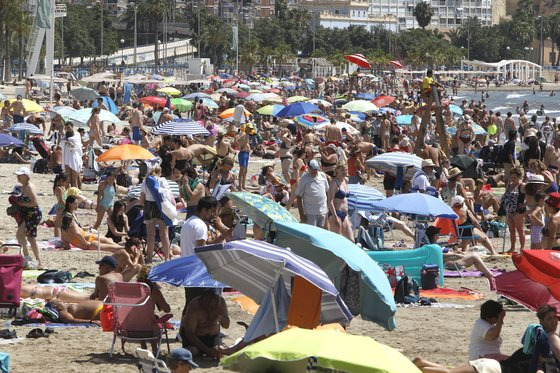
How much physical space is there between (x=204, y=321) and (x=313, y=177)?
188 inches

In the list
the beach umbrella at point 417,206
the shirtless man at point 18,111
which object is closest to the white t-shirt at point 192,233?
the beach umbrella at point 417,206

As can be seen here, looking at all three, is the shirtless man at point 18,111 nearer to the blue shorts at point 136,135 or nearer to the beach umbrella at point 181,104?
the blue shorts at point 136,135

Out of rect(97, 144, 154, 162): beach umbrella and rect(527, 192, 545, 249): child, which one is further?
rect(97, 144, 154, 162): beach umbrella

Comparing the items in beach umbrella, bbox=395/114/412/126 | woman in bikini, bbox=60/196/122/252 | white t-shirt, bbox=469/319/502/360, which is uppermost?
beach umbrella, bbox=395/114/412/126

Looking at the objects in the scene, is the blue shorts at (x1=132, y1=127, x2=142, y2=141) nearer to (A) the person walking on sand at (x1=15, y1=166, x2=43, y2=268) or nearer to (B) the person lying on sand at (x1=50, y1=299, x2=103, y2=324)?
(A) the person walking on sand at (x1=15, y1=166, x2=43, y2=268)

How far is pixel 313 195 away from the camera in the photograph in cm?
1343

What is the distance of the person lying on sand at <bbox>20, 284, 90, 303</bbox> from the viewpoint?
34.8ft

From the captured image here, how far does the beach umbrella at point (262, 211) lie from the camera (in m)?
10.3

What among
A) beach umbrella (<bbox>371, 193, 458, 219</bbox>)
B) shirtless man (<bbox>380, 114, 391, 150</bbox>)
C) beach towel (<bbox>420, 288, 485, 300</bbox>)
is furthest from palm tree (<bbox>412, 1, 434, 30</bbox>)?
beach towel (<bbox>420, 288, 485, 300</bbox>)

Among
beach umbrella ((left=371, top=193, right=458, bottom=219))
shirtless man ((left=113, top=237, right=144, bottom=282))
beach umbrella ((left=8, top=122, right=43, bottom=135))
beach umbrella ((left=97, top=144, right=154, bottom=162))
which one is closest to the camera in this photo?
shirtless man ((left=113, top=237, right=144, bottom=282))

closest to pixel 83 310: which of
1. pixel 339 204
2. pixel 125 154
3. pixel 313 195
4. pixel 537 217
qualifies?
pixel 313 195

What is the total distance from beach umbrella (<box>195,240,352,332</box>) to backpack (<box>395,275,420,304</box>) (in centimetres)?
346

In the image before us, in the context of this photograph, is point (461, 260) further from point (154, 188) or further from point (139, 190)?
point (139, 190)

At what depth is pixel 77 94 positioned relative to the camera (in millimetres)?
40188
